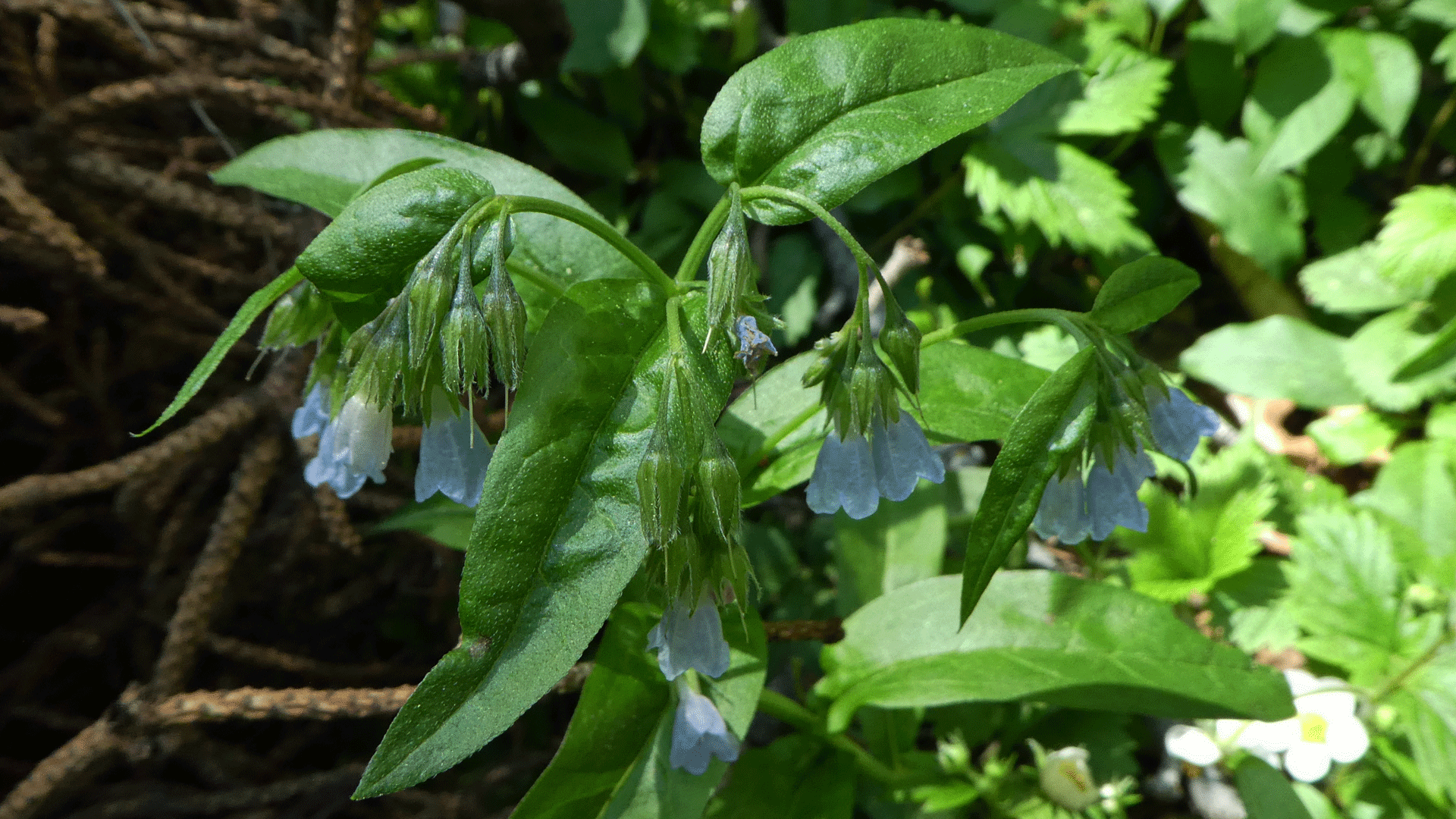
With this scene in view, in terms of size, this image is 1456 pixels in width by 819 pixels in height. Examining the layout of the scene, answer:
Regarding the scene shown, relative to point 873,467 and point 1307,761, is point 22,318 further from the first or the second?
point 1307,761

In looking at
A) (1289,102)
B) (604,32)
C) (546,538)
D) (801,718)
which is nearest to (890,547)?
(801,718)

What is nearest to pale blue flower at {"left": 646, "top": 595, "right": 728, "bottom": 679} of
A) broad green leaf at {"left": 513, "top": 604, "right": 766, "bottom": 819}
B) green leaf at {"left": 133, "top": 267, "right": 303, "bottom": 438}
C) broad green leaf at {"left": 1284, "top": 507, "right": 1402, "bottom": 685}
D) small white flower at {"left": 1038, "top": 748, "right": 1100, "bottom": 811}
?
broad green leaf at {"left": 513, "top": 604, "right": 766, "bottom": 819}

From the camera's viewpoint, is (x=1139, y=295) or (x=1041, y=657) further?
(x=1041, y=657)

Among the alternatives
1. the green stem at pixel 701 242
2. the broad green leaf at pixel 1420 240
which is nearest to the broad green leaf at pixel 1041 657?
the green stem at pixel 701 242

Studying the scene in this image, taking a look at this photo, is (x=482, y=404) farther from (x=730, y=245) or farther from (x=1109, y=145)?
(x=1109, y=145)

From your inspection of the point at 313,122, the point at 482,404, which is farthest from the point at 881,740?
the point at 313,122

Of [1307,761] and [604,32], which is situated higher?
[604,32]

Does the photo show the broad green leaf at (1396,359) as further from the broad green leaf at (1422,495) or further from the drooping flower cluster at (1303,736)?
the drooping flower cluster at (1303,736)
